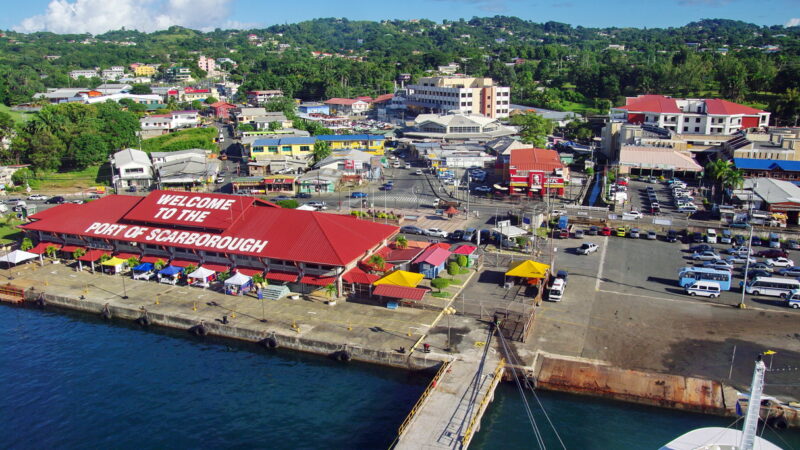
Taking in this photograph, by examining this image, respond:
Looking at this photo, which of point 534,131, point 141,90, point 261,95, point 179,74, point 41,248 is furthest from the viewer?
point 179,74

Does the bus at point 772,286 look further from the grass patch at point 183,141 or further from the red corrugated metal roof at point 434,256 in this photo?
the grass patch at point 183,141

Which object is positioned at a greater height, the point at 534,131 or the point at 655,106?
the point at 655,106

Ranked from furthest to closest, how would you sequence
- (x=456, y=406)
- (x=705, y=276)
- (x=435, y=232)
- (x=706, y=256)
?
1. (x=435, y=232)
2. (x=706, y=256)
3. (x=705, y=276)
4. (x=456, y=406)

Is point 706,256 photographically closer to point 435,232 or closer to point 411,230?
point 435,232

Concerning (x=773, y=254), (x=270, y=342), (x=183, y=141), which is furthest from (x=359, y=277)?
(x=183, y=141)

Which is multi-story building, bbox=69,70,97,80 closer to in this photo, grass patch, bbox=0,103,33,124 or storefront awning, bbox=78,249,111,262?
grass patch, bbox=0,103,33,124

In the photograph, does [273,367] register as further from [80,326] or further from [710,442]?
[710,442]

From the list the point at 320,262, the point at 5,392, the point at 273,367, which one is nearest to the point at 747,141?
the point at 320,262

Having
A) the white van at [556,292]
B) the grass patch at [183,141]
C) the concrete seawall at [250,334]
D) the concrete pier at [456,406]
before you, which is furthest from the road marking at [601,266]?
the grass patch at [183,141]
